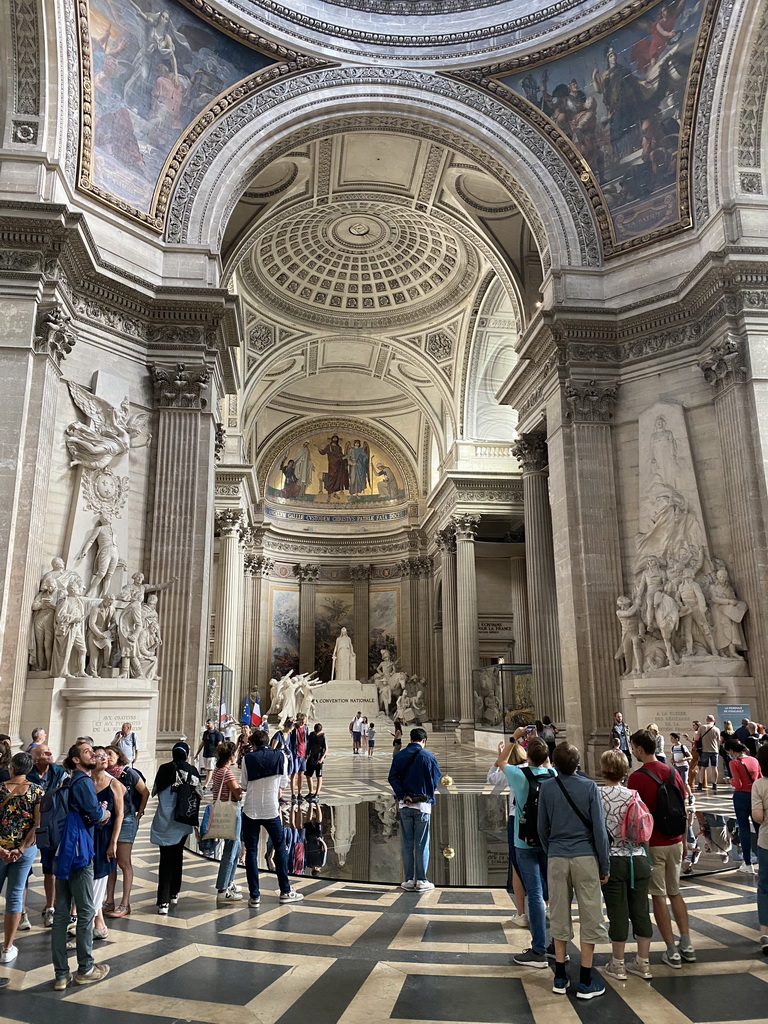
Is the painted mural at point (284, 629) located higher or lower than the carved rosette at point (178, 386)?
lower

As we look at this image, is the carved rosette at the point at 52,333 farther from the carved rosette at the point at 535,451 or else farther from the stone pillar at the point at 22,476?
the carved rosette at the point at 535,451

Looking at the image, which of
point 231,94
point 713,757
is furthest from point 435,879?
point 231,94

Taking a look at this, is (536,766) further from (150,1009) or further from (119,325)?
(119,325)

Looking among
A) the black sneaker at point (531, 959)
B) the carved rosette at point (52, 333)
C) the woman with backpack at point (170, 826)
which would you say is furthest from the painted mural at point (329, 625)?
the black sneaker at point (531, 959)

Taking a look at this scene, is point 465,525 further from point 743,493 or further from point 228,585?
point 743,493

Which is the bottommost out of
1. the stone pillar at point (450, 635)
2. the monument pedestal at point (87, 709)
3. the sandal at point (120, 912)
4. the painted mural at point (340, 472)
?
the sandal at point (120, 912)

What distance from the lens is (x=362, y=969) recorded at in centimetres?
454

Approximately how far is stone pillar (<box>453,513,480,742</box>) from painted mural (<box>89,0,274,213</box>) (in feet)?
49.6

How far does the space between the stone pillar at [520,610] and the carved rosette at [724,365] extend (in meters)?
15.3

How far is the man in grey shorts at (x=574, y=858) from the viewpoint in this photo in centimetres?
412

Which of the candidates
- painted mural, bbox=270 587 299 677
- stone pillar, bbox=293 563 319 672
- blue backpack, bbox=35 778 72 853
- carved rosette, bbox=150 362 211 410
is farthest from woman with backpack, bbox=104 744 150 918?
stone pillar, bbox=293 563 319 672

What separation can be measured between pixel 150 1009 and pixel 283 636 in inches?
1276

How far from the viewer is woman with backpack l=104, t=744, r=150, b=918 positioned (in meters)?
5.70

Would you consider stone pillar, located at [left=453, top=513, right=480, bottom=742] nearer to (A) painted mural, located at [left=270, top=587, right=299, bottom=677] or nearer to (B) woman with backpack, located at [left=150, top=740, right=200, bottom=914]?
(A) painted mural, located at [left=270, top=587, right=299, bottom=677]
